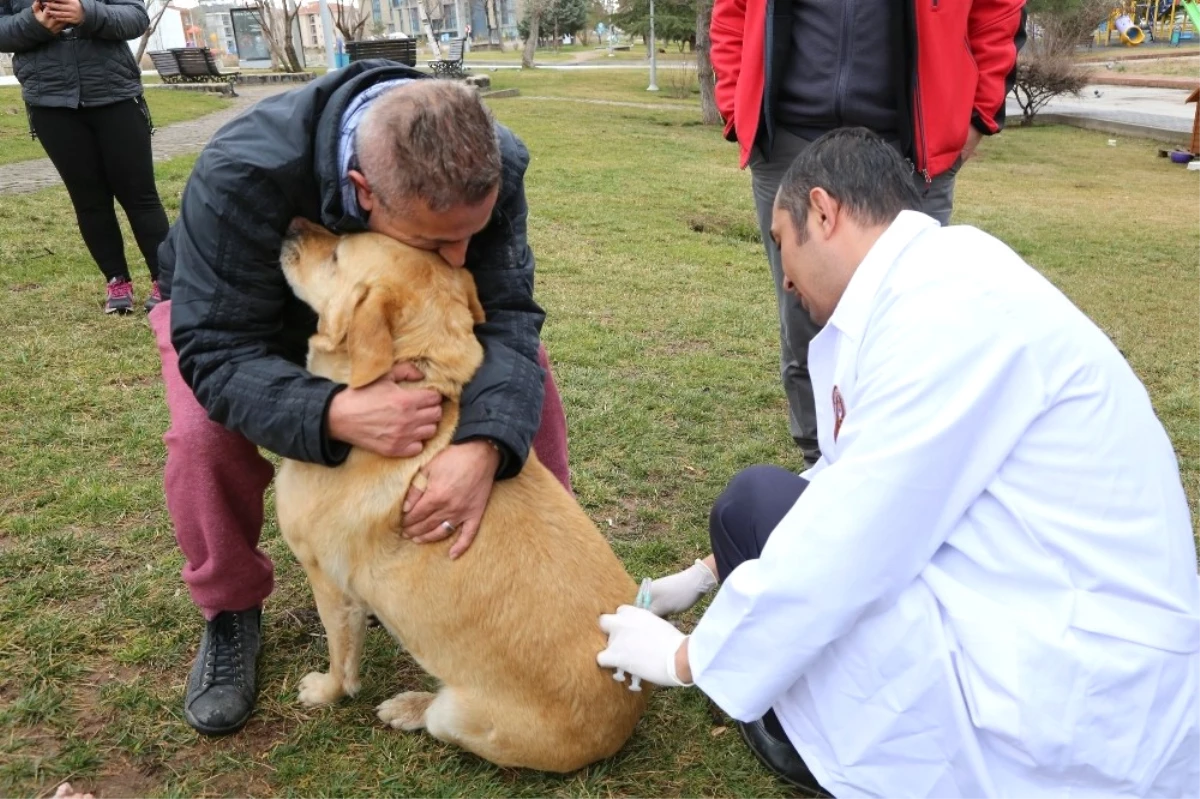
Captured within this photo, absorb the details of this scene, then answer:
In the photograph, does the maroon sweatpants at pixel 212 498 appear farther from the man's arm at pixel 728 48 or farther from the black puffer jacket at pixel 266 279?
the man's arm at pixel 728 48

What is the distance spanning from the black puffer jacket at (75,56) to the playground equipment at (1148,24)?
6043 cm

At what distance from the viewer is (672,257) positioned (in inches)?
352

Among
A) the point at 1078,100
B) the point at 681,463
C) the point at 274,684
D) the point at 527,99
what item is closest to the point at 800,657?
the point at 274,684

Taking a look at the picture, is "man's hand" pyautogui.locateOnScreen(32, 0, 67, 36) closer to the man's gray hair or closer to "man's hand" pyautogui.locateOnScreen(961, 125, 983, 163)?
the man's gray hair

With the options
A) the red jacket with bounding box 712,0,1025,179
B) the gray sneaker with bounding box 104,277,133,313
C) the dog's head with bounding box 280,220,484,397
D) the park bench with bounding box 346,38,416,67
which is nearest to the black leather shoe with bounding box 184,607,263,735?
the dog's head with bounding box 280,220,484,397

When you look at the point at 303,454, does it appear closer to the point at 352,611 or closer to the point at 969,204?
the point at 352,611

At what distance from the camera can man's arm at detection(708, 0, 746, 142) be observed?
401 centimetres

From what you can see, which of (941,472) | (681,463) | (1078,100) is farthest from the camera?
(1078,100)

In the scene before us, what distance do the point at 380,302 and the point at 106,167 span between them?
458cm

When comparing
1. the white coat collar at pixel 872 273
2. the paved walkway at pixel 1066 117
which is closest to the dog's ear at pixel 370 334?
the white coat collar at pixel 872 273

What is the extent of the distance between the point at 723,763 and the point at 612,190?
10.1 m

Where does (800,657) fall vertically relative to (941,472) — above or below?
below

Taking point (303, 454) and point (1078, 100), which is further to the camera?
point (1078, 100)

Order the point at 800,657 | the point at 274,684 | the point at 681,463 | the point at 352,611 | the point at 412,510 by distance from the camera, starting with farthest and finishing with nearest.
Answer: the point at 681,463, the point at 274,684, the point at 352,611, the point at 412,510, the point at 800,657
